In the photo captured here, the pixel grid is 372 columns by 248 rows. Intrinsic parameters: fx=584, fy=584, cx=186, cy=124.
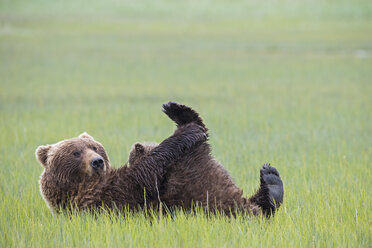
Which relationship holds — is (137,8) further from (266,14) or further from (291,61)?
(291,61)

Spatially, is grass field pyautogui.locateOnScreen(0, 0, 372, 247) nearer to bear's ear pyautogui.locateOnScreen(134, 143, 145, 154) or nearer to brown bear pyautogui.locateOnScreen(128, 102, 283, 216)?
brown bear pyautogui.locateOnScreen(128, 102, 283, 216)

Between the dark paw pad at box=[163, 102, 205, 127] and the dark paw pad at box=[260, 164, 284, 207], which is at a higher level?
the dark paw pad at box=[163, 102, 205, 127]

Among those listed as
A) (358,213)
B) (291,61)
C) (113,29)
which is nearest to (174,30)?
(113,29)

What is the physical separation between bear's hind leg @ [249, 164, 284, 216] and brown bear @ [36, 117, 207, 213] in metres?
0.53

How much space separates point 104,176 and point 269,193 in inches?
46.5

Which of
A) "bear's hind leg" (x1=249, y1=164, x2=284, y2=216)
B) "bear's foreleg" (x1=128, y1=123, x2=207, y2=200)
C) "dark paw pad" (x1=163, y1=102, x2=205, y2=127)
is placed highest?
"dark paw pad" (x1=163, y1=102, x2=205, y2=127)

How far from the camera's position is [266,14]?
49719 mm

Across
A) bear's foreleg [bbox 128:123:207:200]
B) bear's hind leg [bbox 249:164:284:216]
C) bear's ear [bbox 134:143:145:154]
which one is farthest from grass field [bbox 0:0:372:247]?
bear's ear [bbox 134:143:145:154]

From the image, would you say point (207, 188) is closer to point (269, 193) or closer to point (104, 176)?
point (269, 193)

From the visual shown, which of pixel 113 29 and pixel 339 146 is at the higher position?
pixel 113 29

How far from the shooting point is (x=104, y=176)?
4.18m

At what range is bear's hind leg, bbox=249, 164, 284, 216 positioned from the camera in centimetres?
414

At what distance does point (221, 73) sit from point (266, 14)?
3294 centimetres

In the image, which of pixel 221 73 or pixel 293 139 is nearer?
pixel 293 139
